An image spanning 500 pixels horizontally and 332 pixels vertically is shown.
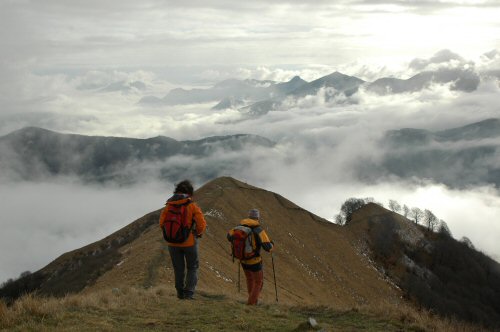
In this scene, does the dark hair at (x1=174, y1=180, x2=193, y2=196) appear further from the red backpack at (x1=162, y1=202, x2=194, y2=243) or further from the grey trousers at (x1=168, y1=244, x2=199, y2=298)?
the grey trousers at (x1=168, y1=244, x2=199, y2=298)

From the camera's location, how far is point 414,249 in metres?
89.1

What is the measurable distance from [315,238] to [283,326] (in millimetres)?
57870

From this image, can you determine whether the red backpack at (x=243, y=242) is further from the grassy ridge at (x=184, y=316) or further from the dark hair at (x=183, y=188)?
the dark hair at (x=183, y=188)

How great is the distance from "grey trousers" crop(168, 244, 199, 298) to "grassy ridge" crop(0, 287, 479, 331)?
20.5 inches

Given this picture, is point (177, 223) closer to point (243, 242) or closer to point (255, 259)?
point (243, 242)

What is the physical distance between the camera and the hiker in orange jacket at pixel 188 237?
43.8ft

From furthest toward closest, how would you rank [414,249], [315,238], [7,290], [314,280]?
1. [414,249]
2. [315,238]
3. [7,290]
4. [314,280]

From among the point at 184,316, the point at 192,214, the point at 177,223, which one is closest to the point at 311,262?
the point at 192,214

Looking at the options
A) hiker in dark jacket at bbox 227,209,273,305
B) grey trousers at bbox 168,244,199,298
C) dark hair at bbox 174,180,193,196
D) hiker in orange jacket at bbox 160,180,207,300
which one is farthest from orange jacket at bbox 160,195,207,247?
hiker in dark jacket at bbox 227,209,273,305

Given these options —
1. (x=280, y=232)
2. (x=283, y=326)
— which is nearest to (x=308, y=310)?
(x=283, y=326)

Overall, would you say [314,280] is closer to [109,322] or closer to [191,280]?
[191,280]

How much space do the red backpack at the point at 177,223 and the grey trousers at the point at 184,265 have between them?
729 mm

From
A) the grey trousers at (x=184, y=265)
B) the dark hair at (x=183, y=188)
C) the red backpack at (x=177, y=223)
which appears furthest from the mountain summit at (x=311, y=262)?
the dark hair at (x=183, y=188)

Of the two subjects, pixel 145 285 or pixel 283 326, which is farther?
pixel 145 285
